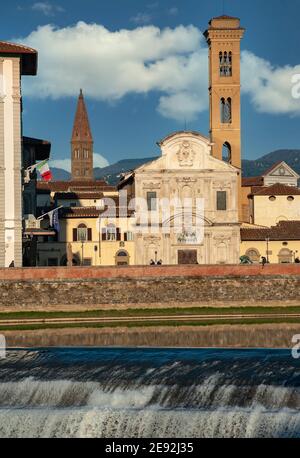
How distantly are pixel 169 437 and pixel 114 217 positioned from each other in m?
57.4

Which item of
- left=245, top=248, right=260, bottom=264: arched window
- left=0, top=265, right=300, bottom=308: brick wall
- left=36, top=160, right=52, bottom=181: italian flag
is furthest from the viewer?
left=245, top=248, right=260, bottom=264: arched window

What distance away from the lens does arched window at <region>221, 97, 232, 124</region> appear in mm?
102000

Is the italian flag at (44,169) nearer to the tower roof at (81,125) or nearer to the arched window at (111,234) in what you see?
the arched window at (111,234)

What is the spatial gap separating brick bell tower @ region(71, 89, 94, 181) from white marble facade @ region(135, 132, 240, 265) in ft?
325

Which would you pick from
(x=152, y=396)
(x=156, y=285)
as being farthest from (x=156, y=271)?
(x=152, y=396)

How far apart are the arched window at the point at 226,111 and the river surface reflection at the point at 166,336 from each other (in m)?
43.9

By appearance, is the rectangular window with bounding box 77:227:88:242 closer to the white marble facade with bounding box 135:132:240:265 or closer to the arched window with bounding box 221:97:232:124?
the white marble facade with bounding box 135:132:240:265

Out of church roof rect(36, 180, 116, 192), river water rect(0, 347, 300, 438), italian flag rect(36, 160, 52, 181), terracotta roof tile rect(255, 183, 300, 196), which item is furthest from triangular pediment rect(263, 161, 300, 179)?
river water rect(0, 347, 300, 438)

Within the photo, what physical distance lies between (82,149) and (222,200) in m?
106

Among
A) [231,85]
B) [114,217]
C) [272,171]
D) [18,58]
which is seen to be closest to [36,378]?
[18,58]

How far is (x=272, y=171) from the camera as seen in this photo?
130 metres

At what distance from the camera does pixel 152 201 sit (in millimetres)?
91625

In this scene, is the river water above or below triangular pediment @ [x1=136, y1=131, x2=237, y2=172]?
below
